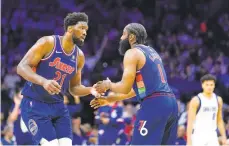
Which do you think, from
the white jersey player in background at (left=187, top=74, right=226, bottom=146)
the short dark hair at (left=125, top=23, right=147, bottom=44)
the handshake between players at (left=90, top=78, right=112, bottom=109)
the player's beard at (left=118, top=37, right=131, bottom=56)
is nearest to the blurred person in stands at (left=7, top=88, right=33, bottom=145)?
the white jersey player in background at (left=187, top=74, right=226, bottom=146)

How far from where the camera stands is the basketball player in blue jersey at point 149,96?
5977 mm

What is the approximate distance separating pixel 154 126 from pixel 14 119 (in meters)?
6.85

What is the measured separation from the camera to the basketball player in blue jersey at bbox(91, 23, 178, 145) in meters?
5.98

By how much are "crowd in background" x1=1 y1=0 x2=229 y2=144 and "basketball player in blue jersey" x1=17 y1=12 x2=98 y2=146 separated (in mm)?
7232

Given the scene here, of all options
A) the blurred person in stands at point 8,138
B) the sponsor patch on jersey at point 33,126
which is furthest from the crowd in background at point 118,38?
the sponsor patch on jersey at point 33,126

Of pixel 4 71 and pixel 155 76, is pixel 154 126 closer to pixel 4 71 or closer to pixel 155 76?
pixel 155 76

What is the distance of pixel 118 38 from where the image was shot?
17.1 metres

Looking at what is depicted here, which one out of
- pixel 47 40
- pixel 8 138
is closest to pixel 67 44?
pixel 47 40

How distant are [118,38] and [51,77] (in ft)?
35.0

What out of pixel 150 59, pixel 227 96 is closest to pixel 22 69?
pixel 150 59

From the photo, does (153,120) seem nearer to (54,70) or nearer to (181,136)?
(54,70)

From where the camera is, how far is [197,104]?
9328mm

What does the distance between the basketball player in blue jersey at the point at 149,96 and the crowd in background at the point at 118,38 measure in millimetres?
7646

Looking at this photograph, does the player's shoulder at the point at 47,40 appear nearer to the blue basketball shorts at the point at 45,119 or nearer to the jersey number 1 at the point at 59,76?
the jersey number 1 at the point at 59,76
